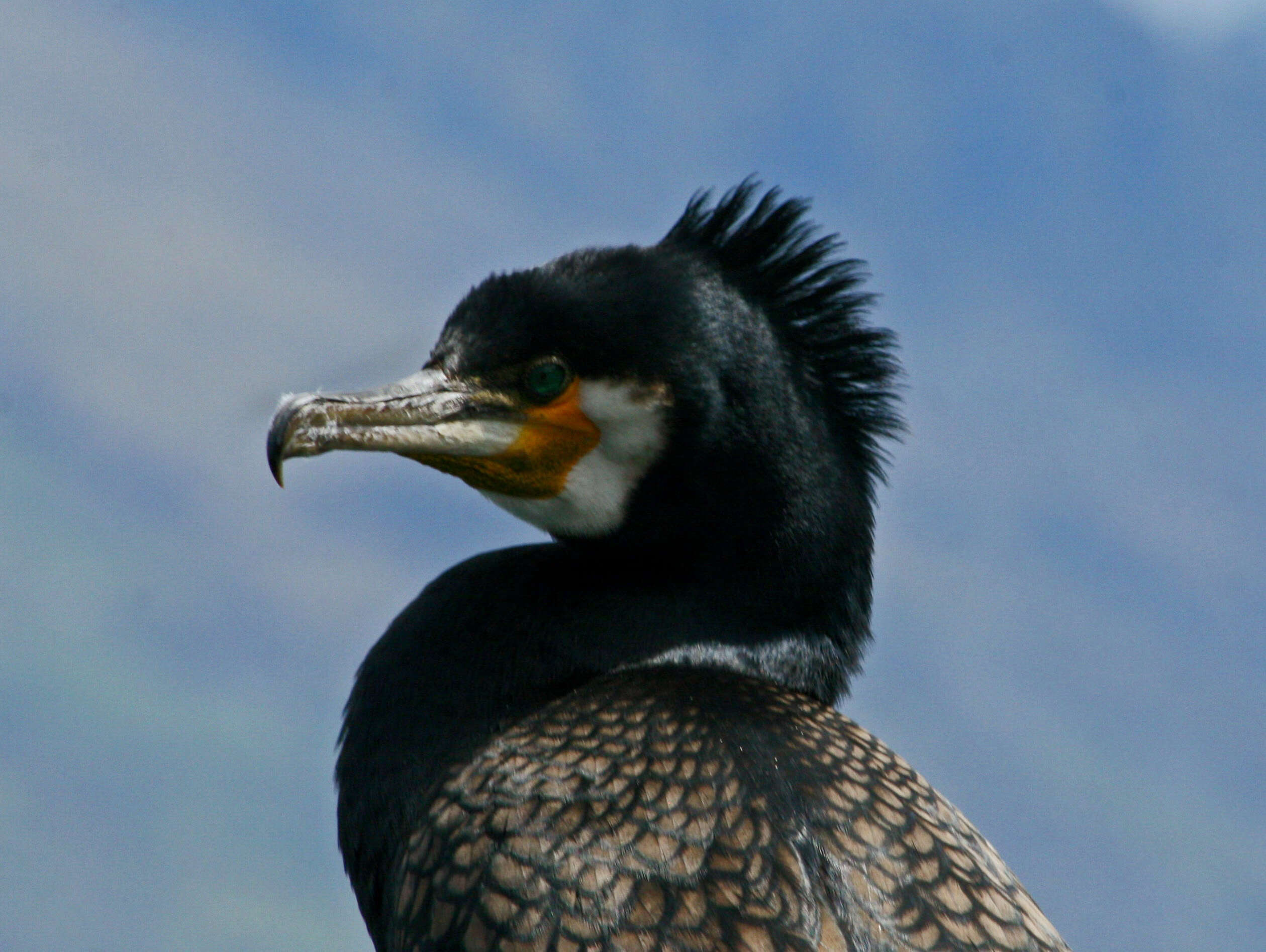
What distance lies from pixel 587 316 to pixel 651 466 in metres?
0.44

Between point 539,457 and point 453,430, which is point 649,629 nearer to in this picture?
point 539,457

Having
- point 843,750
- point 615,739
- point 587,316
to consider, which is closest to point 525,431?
point 587,316

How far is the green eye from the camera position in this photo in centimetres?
402

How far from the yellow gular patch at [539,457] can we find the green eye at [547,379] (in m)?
0.02

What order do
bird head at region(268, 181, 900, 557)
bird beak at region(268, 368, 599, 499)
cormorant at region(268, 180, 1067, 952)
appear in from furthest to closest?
bird head at region(268, 181, 900, 557) → bird beak at region(268, 368, 599, 499) → cormorant at region(268, 180, 1067, 952)

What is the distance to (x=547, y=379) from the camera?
13.2 ft

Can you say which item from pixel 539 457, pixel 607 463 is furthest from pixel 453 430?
pixel 607 463

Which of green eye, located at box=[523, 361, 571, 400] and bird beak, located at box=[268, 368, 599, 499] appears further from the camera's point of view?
green eye, located at box=[523, 361, 571, 400]

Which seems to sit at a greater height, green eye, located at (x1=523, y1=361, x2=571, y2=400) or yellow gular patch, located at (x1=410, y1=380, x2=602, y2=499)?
green eye, located at (x1=523, y1=361, x2=571, y2=400)

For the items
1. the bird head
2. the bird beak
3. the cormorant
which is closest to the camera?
the cormorant

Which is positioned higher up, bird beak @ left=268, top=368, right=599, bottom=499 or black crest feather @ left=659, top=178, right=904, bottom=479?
black crest feather @ left=659, top=178, right=904, bottom=479

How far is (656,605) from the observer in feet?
13.3

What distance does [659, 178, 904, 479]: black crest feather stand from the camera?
4.29m

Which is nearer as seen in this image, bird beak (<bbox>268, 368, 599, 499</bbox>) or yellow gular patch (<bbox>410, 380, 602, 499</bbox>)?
bird beak (<bbox>268, 368, 599, 499</bbox>)
